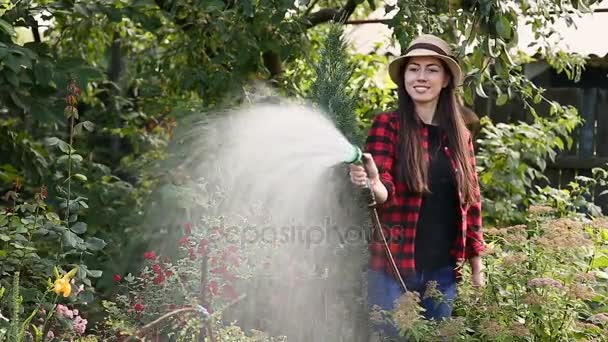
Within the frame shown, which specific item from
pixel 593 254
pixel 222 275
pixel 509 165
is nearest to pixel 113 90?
pixel 509 165

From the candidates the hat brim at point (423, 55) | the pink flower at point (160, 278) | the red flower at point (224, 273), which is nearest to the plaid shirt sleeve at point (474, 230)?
the hat brim at point (423, 55)

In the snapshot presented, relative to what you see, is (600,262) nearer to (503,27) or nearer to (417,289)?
(417,289)

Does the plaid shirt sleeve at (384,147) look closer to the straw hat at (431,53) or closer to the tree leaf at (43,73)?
the straw hat at (431,53)

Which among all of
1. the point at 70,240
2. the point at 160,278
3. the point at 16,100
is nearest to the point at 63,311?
the point at 70,240

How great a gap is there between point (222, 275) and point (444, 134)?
901mm

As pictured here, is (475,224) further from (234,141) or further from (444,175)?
(234,141)

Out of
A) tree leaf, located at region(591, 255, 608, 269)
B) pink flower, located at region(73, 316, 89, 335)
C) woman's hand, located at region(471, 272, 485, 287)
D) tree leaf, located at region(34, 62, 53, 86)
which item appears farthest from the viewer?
tree leaf, located at region(34, 62, 53, 86)

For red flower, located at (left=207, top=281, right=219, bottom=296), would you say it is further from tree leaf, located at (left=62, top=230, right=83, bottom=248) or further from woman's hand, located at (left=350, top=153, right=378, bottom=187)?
woman's hand, located at (left=350, top=153, right=378, bottom=187)

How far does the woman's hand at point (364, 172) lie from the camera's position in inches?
109

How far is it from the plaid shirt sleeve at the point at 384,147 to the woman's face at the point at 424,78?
13 cm

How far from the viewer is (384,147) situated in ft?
9.99

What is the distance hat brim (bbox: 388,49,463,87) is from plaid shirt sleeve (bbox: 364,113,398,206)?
0.21 meters

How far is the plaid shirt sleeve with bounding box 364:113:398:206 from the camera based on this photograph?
9.87ft

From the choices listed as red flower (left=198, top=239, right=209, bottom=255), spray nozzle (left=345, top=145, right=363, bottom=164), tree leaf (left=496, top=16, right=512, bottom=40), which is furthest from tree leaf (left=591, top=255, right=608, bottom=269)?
red flower (left=198, top=239, right=209, bottom=255)
